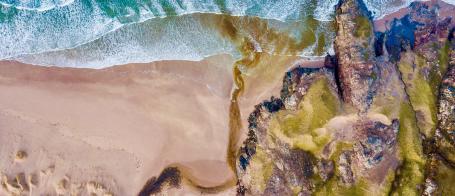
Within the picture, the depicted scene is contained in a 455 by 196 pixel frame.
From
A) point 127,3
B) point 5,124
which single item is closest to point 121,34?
point 127,3

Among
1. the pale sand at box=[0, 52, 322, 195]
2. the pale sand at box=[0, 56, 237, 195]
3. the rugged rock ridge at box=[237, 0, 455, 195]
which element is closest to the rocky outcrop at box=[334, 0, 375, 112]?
the rugged rock ridge at box=[237, 0, 455, 195]

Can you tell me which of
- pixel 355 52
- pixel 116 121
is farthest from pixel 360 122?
pixel 116 121

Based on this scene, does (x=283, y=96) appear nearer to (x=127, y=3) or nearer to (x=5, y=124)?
(x=127, y=3)

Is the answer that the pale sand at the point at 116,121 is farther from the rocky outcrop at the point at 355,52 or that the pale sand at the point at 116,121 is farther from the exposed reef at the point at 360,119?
the rocky outcrop at the point at 355,52

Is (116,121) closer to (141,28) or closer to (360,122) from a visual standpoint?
(141,28)

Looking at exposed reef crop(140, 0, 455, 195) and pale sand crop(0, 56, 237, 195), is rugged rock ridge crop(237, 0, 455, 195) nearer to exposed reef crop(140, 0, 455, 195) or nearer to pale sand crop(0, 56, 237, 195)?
exposed reef crop(140, 0, 455, 195)

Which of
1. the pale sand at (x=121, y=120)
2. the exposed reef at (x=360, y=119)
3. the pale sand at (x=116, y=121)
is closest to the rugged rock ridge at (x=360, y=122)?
the exposed reef at (x=360, y=119)
